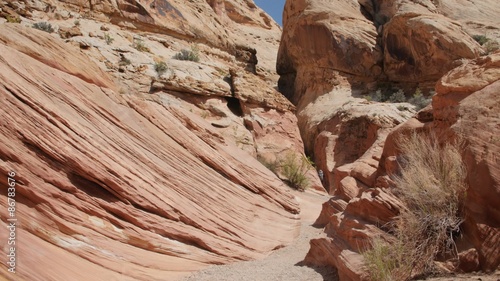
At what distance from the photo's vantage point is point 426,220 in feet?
16.1

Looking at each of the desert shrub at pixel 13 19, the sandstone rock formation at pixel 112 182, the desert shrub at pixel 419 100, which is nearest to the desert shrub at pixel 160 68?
the desert shrub at pixel 13 19

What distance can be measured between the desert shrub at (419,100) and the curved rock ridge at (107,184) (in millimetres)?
10814

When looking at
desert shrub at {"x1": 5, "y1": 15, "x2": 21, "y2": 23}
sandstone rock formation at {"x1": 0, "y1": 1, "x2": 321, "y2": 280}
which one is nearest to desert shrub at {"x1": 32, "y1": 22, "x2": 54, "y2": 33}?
desert shrub at {"x1": 5, "y1": 15, "x2": 21, "y2": 23}

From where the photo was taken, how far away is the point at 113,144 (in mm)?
7379

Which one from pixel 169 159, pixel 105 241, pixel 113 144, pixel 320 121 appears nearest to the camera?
pixel 105 241

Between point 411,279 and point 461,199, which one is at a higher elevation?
point 461,199

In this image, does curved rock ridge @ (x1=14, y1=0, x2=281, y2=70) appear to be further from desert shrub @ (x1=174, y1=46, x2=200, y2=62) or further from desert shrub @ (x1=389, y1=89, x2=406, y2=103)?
desert shrub @ (x1=389, y1=89, x2=406, y2=103)

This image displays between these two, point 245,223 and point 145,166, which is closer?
point 145,166

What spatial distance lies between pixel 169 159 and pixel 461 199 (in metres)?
5.36

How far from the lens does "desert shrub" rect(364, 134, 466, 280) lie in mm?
4738

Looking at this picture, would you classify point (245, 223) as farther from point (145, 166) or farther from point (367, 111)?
point (367, 111)

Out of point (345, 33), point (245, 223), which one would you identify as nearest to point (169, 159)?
point (245, 223)

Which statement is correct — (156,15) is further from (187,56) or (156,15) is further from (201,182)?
(201,182)

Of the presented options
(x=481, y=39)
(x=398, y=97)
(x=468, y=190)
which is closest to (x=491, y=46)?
(x=481, y=39)
